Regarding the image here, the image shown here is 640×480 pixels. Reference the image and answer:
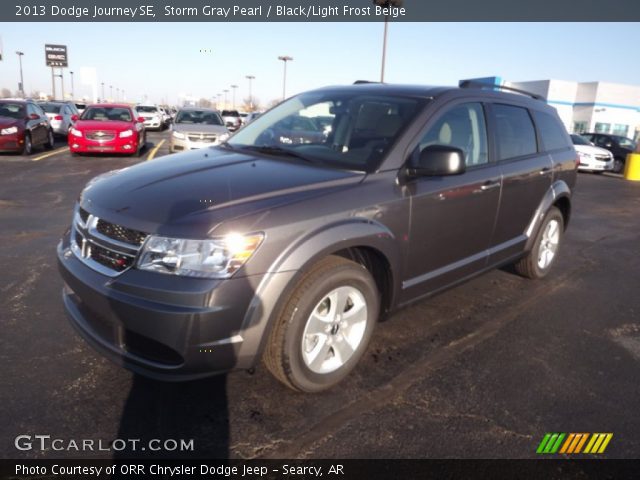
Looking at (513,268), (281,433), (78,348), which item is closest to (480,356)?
(281,433)

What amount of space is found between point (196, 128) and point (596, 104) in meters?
44.2

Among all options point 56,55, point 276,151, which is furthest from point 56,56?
point 276,151

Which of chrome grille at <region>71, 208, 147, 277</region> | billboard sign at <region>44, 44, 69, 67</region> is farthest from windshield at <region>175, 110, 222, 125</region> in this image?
billboard sign at <region>44, 44, 69, 67</region>

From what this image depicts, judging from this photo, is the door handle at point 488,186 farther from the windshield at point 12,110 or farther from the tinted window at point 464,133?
the windshield at point 12,110

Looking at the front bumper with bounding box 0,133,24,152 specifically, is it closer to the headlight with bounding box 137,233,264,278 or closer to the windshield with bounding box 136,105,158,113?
the headlight with bounding box 137,233,264,278

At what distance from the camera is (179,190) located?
8.78 feet

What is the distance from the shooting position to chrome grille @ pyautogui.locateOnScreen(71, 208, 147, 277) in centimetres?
242

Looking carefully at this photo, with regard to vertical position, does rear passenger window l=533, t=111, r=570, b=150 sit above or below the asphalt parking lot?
above

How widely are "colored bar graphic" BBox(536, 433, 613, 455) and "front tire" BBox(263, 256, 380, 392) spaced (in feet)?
3.72

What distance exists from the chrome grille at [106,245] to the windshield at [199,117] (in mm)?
12536

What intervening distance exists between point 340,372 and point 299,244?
0.93m

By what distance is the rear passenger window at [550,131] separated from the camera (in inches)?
186

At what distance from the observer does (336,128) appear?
11.7ft

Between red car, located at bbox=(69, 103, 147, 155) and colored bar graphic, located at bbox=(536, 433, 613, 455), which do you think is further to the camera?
red car, located at bbox=(69, 103, 147, 155)
